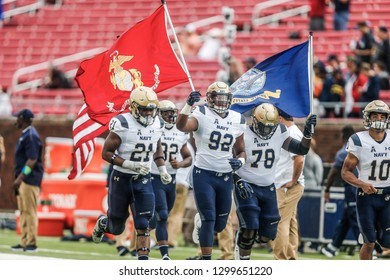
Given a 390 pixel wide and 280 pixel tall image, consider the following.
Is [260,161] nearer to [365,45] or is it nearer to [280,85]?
[280,85]

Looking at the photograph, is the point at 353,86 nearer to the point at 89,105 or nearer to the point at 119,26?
the point at 89,105

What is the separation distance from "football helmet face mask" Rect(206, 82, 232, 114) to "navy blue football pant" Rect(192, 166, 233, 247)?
0.74 m

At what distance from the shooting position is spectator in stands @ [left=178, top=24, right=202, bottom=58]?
28.1 meters

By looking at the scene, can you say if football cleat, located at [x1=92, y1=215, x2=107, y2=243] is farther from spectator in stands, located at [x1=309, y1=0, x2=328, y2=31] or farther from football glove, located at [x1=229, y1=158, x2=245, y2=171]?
spectator in stands, located at [x1=309, y1=0, x2=328, y2=31]

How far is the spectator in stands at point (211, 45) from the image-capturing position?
92.2 feet

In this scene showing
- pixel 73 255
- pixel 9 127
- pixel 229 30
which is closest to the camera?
pixel 73 255

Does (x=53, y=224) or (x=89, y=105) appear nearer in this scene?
(x=89, y=105)

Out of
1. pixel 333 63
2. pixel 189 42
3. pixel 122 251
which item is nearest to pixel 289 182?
pixel 122 251

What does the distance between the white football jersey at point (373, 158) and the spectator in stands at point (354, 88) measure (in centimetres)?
749

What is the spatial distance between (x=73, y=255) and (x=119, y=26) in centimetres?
1418

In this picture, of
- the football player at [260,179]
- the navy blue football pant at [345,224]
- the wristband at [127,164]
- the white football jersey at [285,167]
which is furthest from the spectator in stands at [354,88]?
the wristband at [127,164]

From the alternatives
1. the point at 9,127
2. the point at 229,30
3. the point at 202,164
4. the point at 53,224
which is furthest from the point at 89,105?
the point at 9,127

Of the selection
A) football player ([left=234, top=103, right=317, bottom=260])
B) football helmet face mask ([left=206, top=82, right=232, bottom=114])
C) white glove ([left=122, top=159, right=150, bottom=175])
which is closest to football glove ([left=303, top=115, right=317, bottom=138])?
football player ([left=234, top=103, right=317, bottom=260])

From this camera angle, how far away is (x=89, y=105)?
15.8 metres
